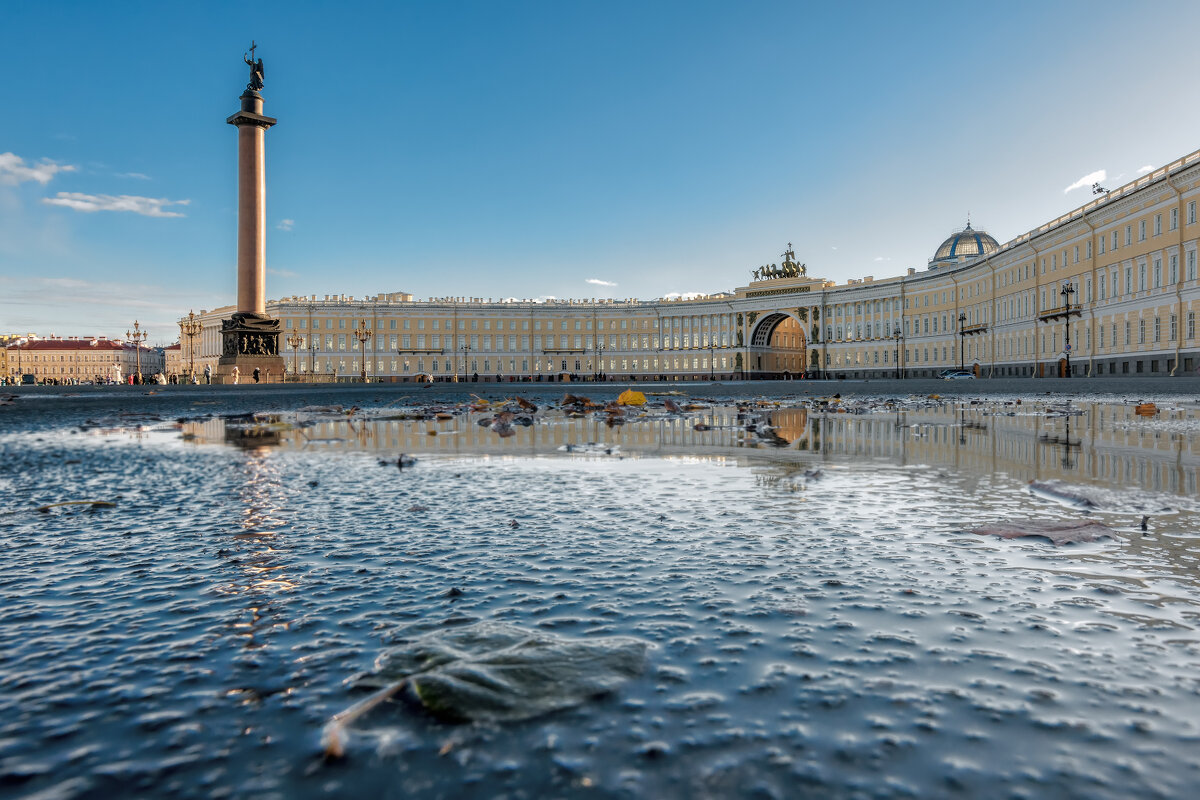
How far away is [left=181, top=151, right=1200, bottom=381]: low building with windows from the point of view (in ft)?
140

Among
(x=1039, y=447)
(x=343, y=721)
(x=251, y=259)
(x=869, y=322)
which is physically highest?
(x=869, y=322)

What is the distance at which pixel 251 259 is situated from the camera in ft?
116

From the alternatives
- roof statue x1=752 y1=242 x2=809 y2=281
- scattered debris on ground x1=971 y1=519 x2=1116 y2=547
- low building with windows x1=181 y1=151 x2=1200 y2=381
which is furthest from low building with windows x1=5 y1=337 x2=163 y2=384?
scattered debris on ground x1=971 y1=519 x2=1116 y2=547

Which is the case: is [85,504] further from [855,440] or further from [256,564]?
[855,440]

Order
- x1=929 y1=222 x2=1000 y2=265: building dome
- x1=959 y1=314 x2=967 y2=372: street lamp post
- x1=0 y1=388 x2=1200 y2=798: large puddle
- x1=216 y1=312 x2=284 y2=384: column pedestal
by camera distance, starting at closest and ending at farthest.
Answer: x1=0 y1=388 x2=1200 y2=798: large puddle → x1=216 y1=312 x2=284 y2=384: column pedestal → x1=959 y1=314 x2=967 y2=372: street lamp post → x1=929 y1=222 x2=1000 y2=265: building dome

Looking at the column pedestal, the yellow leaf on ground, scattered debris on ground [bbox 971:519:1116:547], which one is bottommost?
scattered debris on ground [bbox 971:519:1116:547]

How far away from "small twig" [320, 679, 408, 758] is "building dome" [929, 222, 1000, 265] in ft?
311

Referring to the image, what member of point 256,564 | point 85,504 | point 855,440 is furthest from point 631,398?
point 256,564

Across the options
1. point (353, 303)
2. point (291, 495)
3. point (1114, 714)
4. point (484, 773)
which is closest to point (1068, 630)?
point (1114, 714)

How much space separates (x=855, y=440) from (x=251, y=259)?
34.1 metres

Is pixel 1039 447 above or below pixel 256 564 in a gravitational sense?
above

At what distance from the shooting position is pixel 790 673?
5.37ft

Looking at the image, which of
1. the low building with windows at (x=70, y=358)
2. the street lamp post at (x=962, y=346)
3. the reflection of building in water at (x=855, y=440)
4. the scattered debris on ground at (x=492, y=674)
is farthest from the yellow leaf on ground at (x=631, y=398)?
the low building with windows at (x=70, y=358)

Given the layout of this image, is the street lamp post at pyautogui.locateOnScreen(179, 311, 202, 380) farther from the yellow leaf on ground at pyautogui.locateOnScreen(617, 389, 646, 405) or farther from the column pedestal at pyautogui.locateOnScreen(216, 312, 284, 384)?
the yellow leaf on ground at pyautogui.locateOnScreen(617, 389, 646, 405)
